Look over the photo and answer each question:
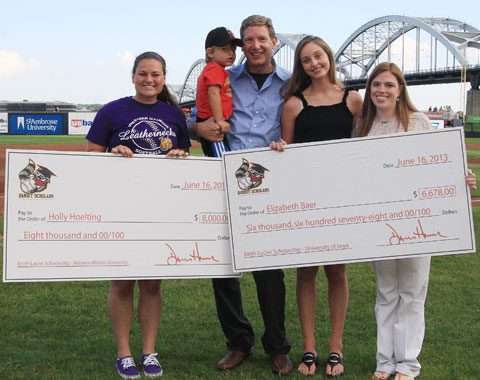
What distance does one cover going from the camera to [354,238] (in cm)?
358

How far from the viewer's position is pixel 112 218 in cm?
361

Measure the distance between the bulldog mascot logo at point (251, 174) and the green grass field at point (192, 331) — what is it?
4.02 feet

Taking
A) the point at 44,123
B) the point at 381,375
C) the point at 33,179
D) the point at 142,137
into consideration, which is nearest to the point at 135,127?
the point at 142,137

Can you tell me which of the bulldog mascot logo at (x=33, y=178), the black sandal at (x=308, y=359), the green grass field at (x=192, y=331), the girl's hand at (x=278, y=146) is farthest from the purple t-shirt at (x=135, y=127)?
the black sandal at (x=308, y=359)

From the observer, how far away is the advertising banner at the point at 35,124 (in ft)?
190

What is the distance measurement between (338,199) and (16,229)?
1.91 m

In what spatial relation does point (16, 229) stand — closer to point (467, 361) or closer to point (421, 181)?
point (421, 181)

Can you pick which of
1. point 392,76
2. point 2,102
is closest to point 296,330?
point 392,76

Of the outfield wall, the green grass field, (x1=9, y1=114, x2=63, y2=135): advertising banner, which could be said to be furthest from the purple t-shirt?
(x1=9, y1=114, x2=63, y2=135): advertising banner

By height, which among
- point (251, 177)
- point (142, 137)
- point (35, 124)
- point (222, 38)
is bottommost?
point (251, 177)

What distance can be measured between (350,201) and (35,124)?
59108mm

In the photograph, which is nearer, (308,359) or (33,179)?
(33,179)

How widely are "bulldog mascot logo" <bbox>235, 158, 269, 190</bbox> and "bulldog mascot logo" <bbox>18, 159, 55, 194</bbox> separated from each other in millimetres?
1152

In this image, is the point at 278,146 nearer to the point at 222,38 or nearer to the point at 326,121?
the point at 326,121
